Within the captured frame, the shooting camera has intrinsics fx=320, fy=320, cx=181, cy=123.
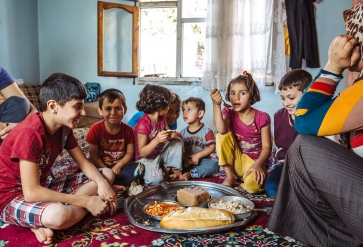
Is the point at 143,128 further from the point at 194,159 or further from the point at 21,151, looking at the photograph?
the point at 21,151

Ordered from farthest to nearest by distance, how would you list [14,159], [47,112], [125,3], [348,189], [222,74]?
[125,3] < [222,74] < [47,112] < [14,159] < [348,189]

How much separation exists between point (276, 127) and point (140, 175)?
3.62ft

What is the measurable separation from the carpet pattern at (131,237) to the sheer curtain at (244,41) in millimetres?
2890

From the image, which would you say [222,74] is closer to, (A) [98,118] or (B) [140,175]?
(A) [98,118]

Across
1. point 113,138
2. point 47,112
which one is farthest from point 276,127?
point 47,112

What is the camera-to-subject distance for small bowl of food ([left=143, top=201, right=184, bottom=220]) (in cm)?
169

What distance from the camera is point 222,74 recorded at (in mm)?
4355

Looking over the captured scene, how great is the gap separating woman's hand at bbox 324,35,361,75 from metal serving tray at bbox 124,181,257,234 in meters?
0.87

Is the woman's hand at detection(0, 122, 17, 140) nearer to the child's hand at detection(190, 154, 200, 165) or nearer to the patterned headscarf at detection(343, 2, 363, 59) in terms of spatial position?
the child's hand at detection(190, 154, 200, 165)

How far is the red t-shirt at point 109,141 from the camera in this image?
2418 mm

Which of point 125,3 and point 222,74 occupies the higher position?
point 125,3

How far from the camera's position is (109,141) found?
2.46 m

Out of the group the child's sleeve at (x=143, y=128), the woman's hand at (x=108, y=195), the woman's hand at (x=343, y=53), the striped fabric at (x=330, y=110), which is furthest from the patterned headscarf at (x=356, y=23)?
the child's sleeve at (x=143, y=128)

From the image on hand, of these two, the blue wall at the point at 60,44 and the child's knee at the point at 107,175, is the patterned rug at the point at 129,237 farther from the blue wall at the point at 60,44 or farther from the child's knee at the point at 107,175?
the blue wall at the point at 60,44
